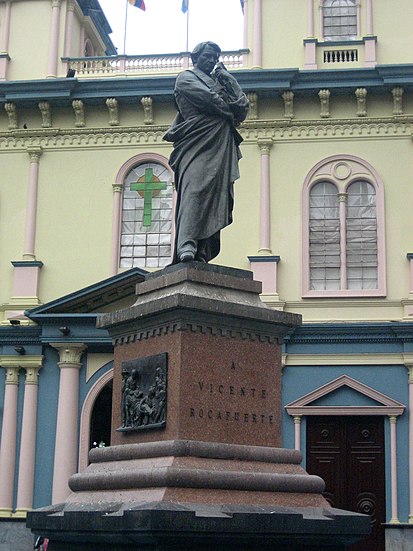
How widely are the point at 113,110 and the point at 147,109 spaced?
78cm

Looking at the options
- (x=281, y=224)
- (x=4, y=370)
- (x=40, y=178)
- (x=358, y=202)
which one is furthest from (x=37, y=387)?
(x=358, y=202)

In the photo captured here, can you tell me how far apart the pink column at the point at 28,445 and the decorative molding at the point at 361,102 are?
889 cm

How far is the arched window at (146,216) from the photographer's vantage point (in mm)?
23438

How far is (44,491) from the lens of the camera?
22.1 m

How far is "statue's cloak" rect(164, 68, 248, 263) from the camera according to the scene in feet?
32.5

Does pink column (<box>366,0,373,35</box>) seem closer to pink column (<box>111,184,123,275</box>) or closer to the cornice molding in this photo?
the cornice molding

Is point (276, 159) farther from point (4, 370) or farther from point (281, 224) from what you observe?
point (4, 370)

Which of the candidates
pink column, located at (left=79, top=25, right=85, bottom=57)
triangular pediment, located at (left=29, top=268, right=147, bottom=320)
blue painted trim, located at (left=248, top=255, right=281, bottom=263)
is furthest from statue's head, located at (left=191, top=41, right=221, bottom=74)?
pink column, located at (left=79, top=25, right=85, bottom=57)

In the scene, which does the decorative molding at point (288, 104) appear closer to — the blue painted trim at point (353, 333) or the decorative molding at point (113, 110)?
the decorative molding at point (113, 110)

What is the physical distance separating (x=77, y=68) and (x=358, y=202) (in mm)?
7312

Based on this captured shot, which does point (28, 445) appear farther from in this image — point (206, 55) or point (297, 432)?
point (206, 55)

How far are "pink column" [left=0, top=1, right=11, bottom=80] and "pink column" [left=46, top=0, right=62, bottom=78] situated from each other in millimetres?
1046

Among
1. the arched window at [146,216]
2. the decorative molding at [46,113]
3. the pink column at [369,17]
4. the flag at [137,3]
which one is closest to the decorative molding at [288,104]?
the pink column at [369,17]

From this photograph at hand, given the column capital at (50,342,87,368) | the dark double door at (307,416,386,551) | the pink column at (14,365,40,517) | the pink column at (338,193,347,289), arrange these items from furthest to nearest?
the column capital at (50,342,87,368), the pink column at (338,193,347,289), the pink column at (14,365,40,517), the dark double door at (307,416,386,551)
